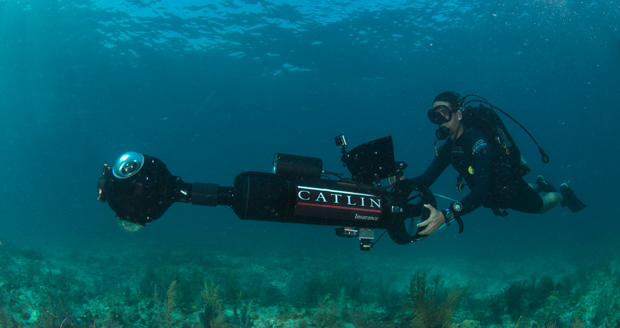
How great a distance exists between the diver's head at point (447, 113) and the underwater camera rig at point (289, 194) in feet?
5.43

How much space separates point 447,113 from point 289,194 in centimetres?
292

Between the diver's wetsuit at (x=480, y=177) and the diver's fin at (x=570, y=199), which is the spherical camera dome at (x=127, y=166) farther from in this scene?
the diver's fin at (x=570, y=199)

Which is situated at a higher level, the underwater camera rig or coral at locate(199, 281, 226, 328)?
the underwater camera rig

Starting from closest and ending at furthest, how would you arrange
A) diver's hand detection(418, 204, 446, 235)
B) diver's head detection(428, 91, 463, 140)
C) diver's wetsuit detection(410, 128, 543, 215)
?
diver's hand detection(418, 204, 446, 235) < diver's wetsuit detection(410, 128, 543, 215) < diver's head detection(428, 91, 463, 140)

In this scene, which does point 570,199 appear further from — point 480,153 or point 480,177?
point 480,177

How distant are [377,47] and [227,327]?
24.0 meters

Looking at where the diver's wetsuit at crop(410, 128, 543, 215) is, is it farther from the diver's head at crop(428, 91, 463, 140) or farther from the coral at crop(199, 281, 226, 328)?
the coral at crop(199, 281, 226, 328)

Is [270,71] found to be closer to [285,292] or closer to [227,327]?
[285,292]

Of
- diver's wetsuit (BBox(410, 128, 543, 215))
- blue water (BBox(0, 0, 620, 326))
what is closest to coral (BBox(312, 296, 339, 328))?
diver's wetsuit (BBox(410, 128, 543, 215))

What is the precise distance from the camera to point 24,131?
50.2 meters

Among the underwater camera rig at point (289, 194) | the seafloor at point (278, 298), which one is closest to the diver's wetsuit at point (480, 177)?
the underwater camera rig at point (289, 194)

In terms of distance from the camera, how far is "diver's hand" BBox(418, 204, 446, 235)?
2.89 m

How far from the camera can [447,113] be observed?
4.31 m

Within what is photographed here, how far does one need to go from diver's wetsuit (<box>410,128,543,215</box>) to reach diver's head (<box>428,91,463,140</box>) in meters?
0.21
